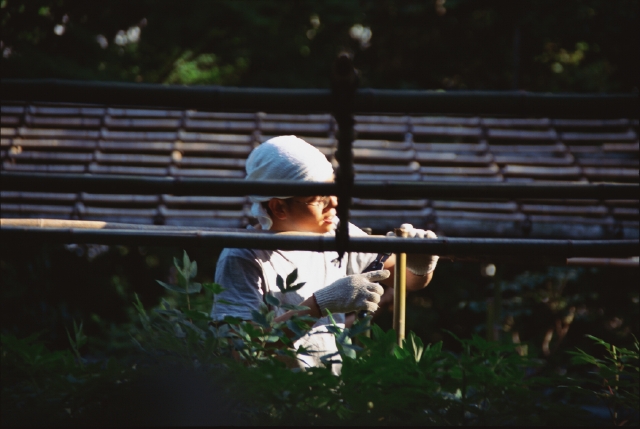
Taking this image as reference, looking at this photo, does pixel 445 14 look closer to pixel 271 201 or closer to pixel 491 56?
pixel 491 56

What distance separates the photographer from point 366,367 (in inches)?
48.4

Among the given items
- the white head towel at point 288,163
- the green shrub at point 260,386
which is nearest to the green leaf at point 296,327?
the green shrub at point 260,386

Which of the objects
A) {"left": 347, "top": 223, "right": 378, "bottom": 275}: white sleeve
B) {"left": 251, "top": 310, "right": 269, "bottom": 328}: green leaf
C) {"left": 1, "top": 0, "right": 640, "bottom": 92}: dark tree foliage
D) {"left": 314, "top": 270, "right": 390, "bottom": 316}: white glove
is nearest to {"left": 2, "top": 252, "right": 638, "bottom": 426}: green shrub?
{"left": 251, "top": 310, "right": 269, "bottom": 328}: green leaf

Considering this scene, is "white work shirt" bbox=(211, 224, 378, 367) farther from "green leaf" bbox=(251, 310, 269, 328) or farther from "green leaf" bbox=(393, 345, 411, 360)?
"green leaf" bbox=(251, 310, 269, 328)

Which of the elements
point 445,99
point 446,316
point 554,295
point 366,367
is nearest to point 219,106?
point 445,99

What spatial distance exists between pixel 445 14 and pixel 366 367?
415 inches

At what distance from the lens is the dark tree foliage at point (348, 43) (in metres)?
8.49

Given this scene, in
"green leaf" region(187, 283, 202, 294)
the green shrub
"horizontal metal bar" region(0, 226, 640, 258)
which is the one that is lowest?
the green shrub

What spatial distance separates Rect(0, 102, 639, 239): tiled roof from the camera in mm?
4484

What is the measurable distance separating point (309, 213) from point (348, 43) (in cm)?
952

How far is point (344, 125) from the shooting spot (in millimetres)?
1265

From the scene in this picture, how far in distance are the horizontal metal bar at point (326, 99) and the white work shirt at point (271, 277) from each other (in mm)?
814

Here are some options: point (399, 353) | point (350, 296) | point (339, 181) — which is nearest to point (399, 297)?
point (350, 296)

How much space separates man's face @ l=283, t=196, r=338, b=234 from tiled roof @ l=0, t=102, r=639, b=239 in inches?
86.9
